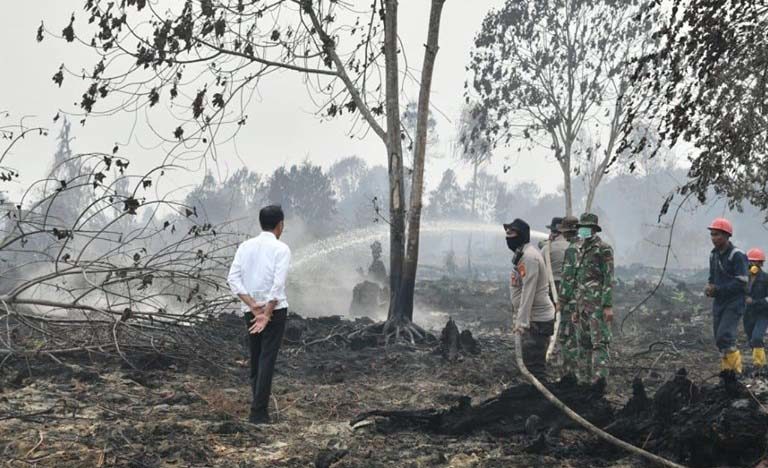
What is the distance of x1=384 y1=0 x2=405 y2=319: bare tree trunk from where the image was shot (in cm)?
998

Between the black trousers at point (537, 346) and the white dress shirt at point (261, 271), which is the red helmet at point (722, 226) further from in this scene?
the white dress shirt at point (261, 271)

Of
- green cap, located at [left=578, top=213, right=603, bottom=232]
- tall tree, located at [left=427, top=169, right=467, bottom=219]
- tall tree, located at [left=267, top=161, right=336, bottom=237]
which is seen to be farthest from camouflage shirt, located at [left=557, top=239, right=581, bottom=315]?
tall tree, located at [left=427, top=169, right=467, bottom=219]

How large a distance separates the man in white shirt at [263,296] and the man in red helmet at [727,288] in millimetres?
4844

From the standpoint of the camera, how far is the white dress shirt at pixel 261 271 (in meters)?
4.95

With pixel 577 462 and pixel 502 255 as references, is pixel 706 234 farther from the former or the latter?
pixel 577 462

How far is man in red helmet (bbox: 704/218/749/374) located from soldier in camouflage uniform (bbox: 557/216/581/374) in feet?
5.13

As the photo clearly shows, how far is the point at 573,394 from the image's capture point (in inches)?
194

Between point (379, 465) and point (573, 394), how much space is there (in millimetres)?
1799

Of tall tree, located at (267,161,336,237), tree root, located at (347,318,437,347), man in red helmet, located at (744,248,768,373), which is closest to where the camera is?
man in red helmet, located at (744,248,768,373)

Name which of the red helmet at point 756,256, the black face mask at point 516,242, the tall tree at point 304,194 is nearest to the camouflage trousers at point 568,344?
the black face mask at point 516,242

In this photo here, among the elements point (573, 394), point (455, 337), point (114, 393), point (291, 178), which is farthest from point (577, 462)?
point (291, 178)

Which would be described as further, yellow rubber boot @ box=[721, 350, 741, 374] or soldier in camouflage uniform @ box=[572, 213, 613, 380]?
yellow rubber boot @ box=[721, 350, 741, 374]

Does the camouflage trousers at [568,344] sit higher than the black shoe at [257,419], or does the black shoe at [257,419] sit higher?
the camouflage trousers at [568,344]

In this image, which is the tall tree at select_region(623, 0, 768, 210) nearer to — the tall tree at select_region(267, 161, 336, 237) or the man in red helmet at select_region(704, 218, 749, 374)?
the man in red helmet at select_region(704, 218, 749, 374)
